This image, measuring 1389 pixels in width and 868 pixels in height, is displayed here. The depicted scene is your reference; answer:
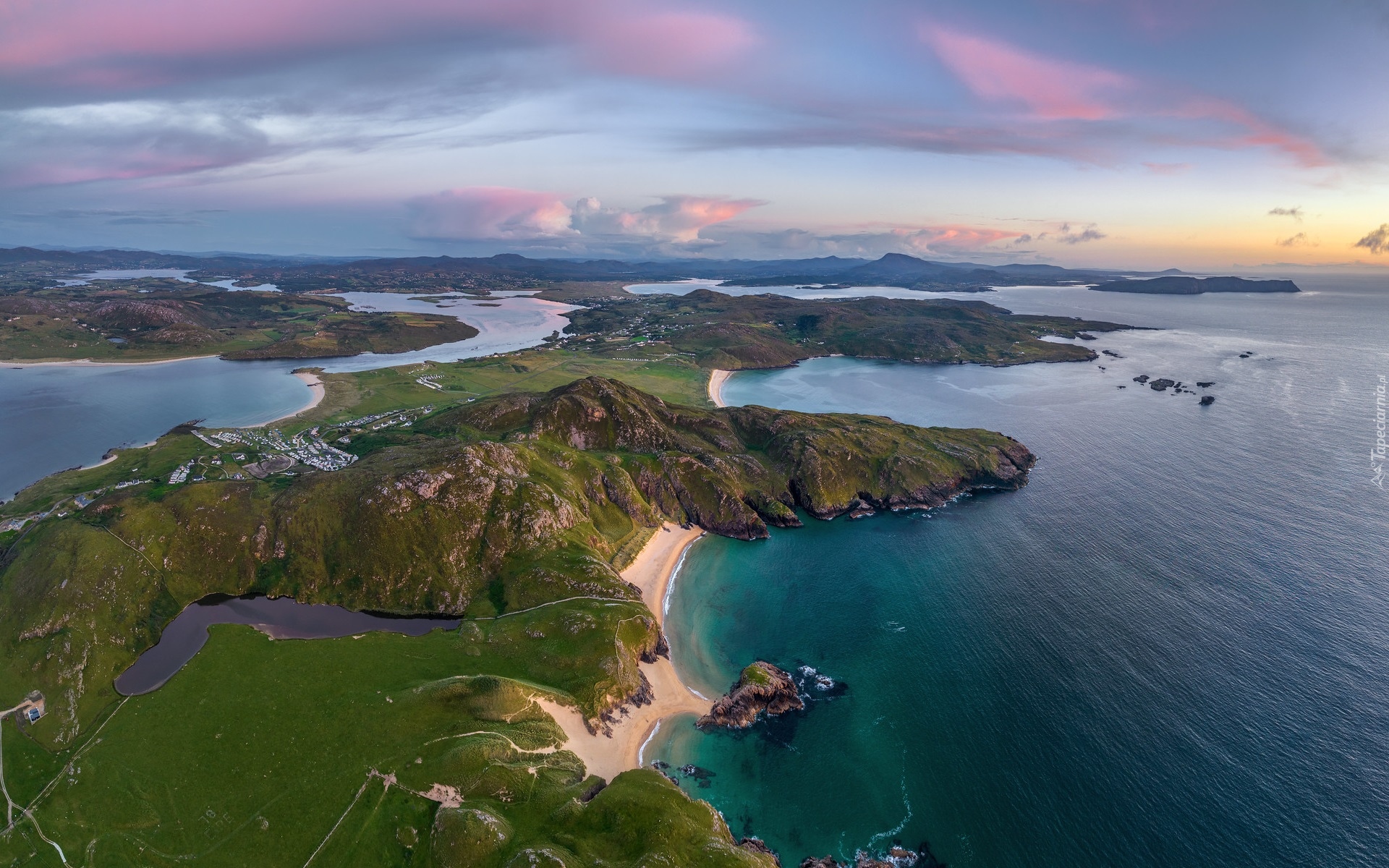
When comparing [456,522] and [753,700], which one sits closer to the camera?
[753,700]

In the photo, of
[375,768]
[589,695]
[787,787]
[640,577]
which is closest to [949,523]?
[640,577]

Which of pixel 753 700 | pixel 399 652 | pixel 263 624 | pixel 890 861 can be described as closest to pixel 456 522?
pixel 399 652

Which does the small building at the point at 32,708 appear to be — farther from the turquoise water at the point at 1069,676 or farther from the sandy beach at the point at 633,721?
the turquoise water at the point at 1069,676

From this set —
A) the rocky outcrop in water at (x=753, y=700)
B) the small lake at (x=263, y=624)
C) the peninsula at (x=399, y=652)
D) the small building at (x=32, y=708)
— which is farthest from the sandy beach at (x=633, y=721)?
the small building at (x=32, y=708)

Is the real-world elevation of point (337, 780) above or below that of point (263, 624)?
above

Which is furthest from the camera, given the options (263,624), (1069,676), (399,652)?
(263,624)

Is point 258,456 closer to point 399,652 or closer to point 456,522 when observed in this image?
point 456,522
